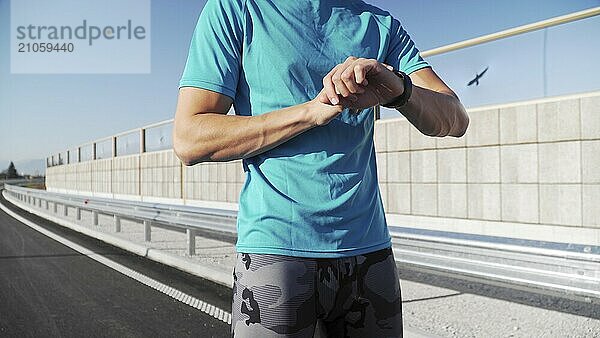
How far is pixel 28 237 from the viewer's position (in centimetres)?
1424

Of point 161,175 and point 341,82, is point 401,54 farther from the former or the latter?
point 161,175

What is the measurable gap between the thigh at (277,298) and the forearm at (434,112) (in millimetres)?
416

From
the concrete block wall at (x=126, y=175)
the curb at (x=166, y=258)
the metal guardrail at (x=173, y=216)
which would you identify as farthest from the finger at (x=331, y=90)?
the concrete block wall at (x=126, y=175)

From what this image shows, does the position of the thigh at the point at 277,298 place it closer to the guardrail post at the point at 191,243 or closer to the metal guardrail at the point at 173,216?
the metal guardrail at the point at 173,216

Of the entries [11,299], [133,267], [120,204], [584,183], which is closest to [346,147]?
[11,299]

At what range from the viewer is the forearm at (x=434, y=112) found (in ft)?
4.98

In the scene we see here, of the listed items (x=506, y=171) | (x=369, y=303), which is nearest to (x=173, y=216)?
(x=506, y=171)

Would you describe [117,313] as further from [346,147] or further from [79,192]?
[79,192]

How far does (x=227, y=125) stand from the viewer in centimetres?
144

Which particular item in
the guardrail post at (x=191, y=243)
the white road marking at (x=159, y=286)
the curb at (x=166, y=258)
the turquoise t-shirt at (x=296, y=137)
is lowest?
the white road marking at (x=159, y=286)

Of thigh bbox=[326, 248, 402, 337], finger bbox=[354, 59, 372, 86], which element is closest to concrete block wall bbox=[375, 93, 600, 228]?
thigh bbox=[326, 248, 402, 337]

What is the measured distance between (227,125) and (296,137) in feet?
0.51

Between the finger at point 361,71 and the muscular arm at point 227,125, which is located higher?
the finger at point 361,71

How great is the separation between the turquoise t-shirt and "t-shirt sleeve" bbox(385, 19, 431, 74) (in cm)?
17
